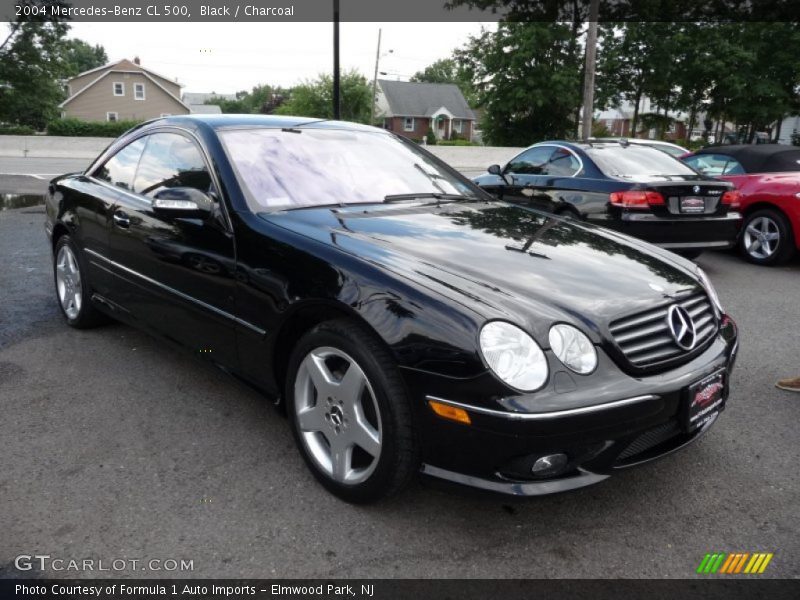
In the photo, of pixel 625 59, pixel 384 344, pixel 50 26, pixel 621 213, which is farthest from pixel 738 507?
pixel 625 59

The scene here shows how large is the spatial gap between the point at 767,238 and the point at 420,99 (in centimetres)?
6327

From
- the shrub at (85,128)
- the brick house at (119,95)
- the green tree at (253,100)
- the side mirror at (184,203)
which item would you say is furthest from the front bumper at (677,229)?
the green tree at (253,100)

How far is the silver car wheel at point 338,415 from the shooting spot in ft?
8.04

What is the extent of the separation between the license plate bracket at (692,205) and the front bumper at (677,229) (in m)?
0.07

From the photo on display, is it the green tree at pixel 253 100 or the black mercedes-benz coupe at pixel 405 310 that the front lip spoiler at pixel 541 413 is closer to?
the black mercedes-benz coupe at pixel 405 310

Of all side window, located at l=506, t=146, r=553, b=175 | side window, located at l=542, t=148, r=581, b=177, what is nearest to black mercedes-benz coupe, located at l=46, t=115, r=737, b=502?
side window, located at l=542, t=148, r=581, b=177

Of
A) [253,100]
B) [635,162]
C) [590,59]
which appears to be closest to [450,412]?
[635,162]

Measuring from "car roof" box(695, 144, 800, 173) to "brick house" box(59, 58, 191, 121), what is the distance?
193ft

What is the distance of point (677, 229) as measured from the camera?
6.52 meters

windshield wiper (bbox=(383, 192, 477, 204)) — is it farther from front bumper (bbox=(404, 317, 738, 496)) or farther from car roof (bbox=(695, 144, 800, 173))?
car roof (bbox=(695, 144, 800, 173))

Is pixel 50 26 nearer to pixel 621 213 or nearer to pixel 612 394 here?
pixel 621 213

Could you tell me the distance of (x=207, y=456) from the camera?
3.00 m

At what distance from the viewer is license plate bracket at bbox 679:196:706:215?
6.54 metres

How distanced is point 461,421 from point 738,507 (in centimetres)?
130
